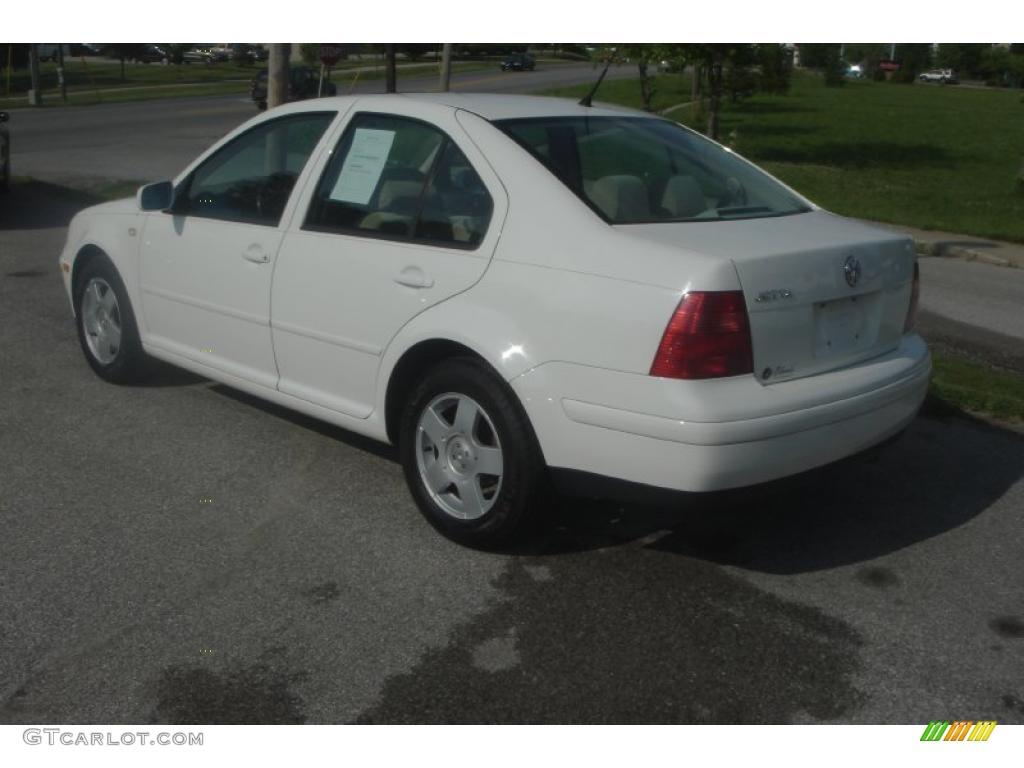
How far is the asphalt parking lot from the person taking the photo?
3426 mm

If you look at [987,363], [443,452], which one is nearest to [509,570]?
[443,452]

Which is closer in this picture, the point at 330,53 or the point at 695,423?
the point at 695,423

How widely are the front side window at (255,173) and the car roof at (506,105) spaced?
17 centimetres

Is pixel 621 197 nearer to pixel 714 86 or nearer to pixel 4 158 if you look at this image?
pixel 4 158

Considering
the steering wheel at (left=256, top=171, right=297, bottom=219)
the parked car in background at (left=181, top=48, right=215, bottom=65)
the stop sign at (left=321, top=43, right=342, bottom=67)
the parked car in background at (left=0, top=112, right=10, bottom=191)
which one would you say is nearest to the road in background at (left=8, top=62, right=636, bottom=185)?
the parked car in background at (left=0, top=112, right=10, bottom=191)

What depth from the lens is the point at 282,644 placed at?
3725 millimetres

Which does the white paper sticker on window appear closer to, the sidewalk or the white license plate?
the white license plate

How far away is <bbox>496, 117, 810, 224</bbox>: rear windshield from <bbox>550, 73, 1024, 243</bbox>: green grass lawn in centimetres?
1016

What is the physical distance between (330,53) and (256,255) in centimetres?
713

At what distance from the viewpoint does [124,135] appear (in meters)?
25.9

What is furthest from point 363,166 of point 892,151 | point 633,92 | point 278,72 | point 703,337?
point 633,92

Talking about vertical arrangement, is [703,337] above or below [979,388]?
above

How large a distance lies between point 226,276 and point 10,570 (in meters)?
1.72

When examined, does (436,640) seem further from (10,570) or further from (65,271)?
(65,271)
